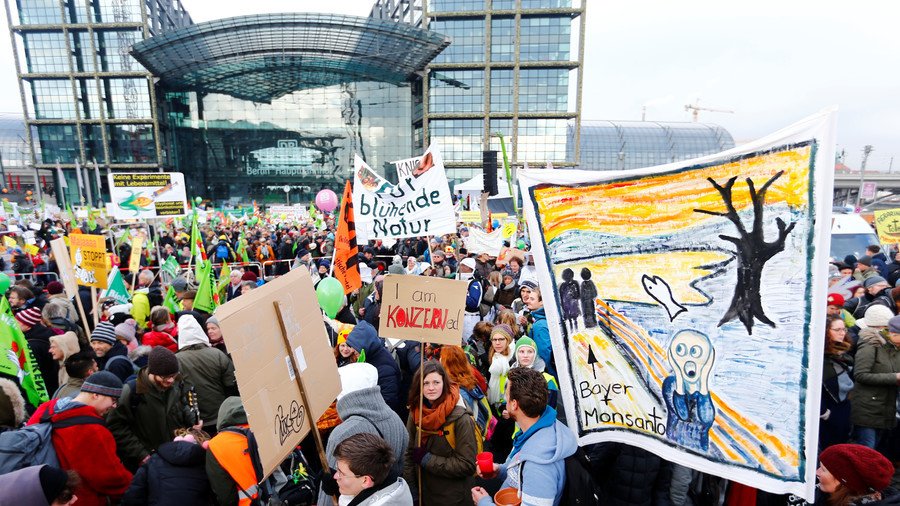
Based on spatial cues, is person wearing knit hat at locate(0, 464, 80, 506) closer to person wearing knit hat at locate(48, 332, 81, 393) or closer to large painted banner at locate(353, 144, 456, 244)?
person wearing knit hat at locate(48, 332, 81, 393)

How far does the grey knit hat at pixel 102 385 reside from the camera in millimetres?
2959

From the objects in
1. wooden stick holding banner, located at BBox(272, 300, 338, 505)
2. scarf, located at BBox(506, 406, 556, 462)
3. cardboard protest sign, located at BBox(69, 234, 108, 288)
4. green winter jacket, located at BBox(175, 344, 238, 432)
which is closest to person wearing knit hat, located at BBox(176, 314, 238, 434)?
green winter jacket, located at BBox(175, 344, 238, 432)

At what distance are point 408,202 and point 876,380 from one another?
5.04m

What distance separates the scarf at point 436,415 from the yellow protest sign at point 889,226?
1008cm

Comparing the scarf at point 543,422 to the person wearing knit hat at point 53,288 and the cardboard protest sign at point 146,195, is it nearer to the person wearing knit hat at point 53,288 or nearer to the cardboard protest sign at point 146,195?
the person wearing knit hat at point 53,288

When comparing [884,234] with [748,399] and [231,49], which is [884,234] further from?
[231,49]

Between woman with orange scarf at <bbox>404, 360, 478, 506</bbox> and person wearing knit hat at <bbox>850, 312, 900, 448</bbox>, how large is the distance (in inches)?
135

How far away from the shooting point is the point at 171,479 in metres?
2.52

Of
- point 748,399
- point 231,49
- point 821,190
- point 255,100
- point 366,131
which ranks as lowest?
point 748,399

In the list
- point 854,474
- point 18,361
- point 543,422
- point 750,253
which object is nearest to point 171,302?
point 18,361

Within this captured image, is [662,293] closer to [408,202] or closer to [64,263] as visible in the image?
[408,202]

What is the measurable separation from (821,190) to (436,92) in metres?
46.8

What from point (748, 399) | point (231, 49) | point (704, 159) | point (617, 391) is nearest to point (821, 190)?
point (704, 159)

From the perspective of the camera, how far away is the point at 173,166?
4944cm
